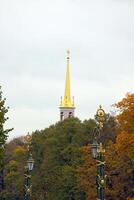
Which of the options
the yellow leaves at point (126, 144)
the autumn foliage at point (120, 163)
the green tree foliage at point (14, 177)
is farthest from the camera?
the green tree foliage at point (14, 177)

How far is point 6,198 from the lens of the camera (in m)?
124

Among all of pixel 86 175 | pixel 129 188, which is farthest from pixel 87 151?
pixel 129 188

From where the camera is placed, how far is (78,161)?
92.3 meters

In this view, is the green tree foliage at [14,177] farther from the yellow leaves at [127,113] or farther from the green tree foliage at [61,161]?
the yellow leaves at [127,113]

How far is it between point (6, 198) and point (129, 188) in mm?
50367

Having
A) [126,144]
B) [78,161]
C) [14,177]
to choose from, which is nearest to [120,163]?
[126,144]

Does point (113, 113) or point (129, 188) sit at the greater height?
point (113, 113)

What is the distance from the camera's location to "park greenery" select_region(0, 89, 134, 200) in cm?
6988

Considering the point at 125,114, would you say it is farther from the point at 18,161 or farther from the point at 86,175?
the point at 18,161

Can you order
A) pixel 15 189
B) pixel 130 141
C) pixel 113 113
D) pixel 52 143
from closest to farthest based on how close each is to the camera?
pixel 130 141, pixel 113 113, pixel 52 143, pixel 15 189

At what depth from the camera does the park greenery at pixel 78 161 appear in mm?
69875

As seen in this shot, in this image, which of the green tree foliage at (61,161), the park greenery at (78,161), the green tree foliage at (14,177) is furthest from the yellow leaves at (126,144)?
the green tree foliage at (14,177)

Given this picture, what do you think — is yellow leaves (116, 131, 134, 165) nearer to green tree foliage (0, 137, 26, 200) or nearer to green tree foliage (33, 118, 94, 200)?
green tree foliage (33, 118, 94, 200)

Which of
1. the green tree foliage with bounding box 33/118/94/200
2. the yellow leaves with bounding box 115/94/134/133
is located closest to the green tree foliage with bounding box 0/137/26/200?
the green tree foliage with bounding box 33/118/94/200
